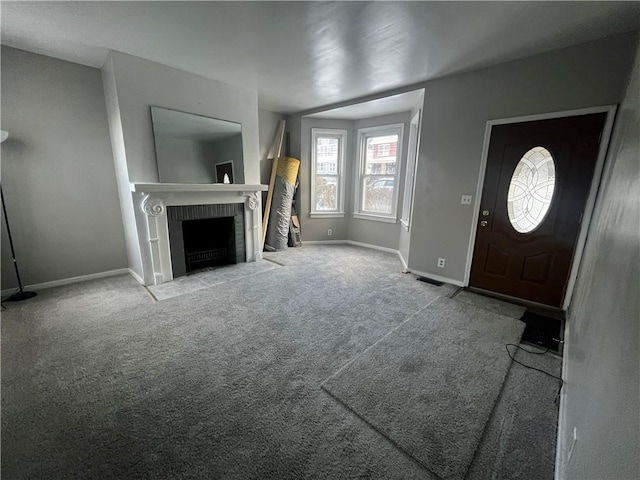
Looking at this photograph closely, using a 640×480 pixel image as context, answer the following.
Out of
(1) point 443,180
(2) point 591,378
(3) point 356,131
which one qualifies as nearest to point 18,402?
(2) point 591,378

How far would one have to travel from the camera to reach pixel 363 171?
194 inches

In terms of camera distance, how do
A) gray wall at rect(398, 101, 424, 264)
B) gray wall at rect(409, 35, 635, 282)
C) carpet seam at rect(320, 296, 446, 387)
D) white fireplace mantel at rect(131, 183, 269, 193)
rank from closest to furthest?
carpet seam at rect(320, 296, 446, 387) < gray wall at rect(409, 35, 635, 282) < white fireplace mantel at rect(131, 183, 269, 193) < gray wall at rect(398, 101, 424, 264)

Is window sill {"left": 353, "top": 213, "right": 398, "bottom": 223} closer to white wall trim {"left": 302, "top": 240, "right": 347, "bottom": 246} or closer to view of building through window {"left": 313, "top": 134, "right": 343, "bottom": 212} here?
view of building through window {"left": 313, "top": 134, "right": 343, "bottom": 212}

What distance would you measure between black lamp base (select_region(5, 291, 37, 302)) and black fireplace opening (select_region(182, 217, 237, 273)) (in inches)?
60.1

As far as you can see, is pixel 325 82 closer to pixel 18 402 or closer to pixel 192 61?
pixel 192 61

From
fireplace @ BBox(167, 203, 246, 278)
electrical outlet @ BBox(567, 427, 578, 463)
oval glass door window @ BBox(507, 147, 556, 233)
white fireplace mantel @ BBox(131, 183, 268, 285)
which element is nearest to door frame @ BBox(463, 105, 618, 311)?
oval glass door window @ BBox(507, 147, 556, 233)

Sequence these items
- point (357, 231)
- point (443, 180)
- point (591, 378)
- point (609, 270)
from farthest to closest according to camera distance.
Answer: point (357, 231) < point (443, 180) < point (609, 270) < point (591, 378)

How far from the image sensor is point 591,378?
1032mm

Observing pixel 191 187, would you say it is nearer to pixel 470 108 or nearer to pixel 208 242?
pixel 208 242

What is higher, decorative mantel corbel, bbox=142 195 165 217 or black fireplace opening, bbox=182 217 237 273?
decorative mantel corbel, bbox=142 195 165 217

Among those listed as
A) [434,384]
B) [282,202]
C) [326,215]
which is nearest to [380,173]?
[326,215]

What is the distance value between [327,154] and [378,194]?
1289 mm

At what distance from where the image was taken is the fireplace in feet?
10.7

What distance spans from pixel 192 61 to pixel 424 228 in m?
3.44
